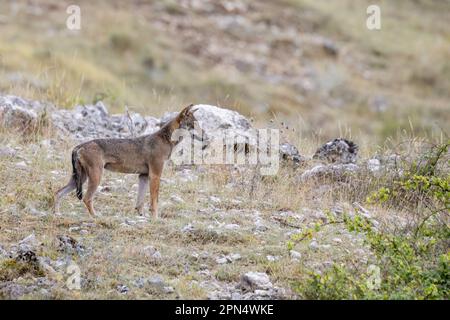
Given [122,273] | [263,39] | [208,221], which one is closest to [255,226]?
[208,221]

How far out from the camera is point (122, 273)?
7.04 m

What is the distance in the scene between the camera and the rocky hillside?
690 centimetres

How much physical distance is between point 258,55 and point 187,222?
21.4 m

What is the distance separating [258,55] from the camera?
29.5 meters

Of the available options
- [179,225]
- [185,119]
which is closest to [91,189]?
[179,225]

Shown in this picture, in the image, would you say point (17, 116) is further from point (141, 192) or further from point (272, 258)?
point (272, 258)

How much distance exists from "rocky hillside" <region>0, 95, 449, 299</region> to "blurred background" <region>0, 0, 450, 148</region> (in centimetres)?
970

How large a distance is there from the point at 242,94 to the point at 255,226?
16547 millimetres

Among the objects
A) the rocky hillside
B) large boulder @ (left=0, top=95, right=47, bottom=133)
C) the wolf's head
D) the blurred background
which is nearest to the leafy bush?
the rocky hillside

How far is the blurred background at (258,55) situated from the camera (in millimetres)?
24172

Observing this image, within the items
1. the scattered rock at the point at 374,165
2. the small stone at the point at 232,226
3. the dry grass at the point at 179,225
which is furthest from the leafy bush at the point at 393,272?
the scattered rock at the point at 374,165

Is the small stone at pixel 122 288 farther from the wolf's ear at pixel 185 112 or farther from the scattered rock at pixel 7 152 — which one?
the scattered rock at pixel 7 152

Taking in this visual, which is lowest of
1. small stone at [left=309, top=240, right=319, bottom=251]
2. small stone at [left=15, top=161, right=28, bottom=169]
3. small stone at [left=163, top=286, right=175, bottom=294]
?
small stone at [left=163, top=286, right=175, bottom=294]

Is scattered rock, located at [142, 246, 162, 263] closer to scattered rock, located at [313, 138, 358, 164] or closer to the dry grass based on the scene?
the dry grass
